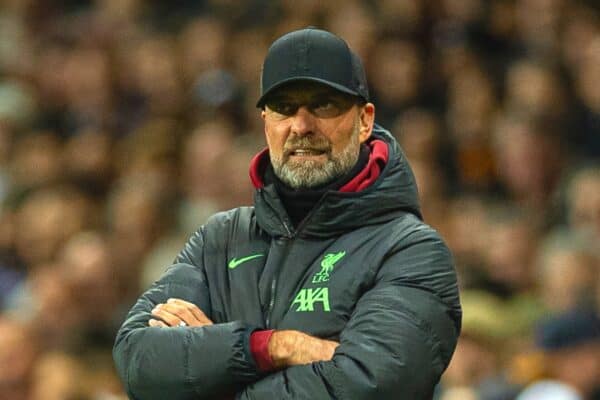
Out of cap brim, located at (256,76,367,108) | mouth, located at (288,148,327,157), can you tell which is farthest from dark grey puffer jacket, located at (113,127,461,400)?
cap brim, located at (256,76,367,108)

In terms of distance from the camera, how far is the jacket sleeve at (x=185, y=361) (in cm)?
354

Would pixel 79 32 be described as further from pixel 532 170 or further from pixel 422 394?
pixel 422 394

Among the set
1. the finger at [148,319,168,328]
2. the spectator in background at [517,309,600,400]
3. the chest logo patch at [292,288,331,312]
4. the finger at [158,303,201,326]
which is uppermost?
the chest logo patch at [292,288,331,312]

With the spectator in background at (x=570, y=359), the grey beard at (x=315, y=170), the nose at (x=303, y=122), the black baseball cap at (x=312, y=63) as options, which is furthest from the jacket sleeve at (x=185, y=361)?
the spectator in background at (x=570, y=359)

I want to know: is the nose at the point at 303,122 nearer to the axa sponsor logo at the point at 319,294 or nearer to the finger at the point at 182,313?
the axa sponsor logo at the point at 319,294

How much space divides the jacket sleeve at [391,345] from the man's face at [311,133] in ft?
1.04

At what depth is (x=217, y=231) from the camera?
3.95 metres

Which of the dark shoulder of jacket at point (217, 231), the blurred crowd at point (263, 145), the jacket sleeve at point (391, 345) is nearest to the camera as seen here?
the jacket sleeve at point (391, 345)

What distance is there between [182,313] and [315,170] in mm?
512

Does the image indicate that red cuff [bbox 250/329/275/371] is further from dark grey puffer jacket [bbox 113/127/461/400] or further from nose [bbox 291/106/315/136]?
nose [bbox 291/106/315/136]

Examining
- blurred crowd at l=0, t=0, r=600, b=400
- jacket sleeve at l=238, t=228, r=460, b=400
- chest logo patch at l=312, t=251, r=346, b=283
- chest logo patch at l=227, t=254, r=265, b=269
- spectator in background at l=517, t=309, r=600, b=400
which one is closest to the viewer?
jacket sleeve at l=238, t=228, r=460, b=400

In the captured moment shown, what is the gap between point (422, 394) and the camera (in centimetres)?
352

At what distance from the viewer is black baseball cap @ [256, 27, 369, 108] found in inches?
145

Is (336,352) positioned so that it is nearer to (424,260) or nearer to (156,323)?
(424,260)
